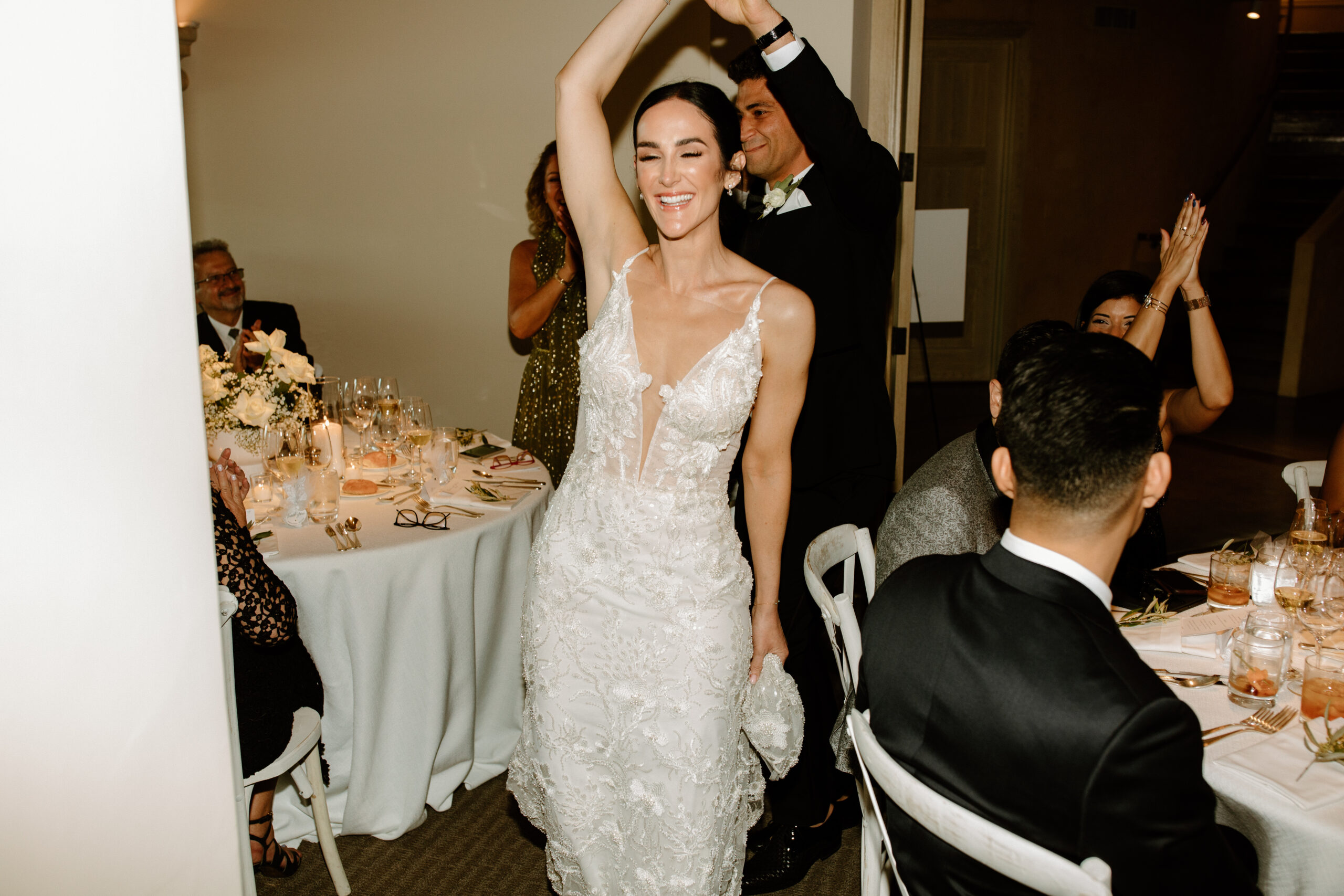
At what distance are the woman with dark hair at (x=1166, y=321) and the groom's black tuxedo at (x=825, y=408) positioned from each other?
63cm

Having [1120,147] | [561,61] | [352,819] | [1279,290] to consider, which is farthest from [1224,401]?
[1279,290]

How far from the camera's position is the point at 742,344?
1974mm

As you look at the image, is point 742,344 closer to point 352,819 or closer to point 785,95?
point 785,95

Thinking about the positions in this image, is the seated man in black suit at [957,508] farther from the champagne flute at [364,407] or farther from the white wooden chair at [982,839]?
the champagne flute at [364,407]

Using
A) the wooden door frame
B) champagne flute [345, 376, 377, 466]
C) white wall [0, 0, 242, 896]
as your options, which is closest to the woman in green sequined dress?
champagne flute [345, 376, 377, 466]

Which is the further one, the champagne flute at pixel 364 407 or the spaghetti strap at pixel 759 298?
the champagne flute at pixel 364 407

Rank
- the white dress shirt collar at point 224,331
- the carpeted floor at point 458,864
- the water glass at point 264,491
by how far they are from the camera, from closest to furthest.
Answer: the carpeted floor at point 458,864 → the water glass at point 264,491 → the white dress shirt collar at point 224,331

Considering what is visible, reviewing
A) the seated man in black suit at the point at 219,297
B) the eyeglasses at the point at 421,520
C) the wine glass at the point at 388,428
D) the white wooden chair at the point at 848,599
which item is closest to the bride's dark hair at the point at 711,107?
the white wooden chair at the point at 848,599

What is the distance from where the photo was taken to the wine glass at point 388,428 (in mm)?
3268

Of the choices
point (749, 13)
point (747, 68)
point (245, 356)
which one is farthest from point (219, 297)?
point (749, 13)

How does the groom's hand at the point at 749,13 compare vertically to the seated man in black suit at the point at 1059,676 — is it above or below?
above

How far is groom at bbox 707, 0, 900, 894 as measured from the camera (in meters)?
2.69

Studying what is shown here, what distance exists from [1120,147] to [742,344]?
865cm

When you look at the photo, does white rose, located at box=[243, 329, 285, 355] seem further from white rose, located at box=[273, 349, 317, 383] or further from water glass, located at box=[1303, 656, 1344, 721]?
water glass, located at box=[1303, 656, 1344, 721]
